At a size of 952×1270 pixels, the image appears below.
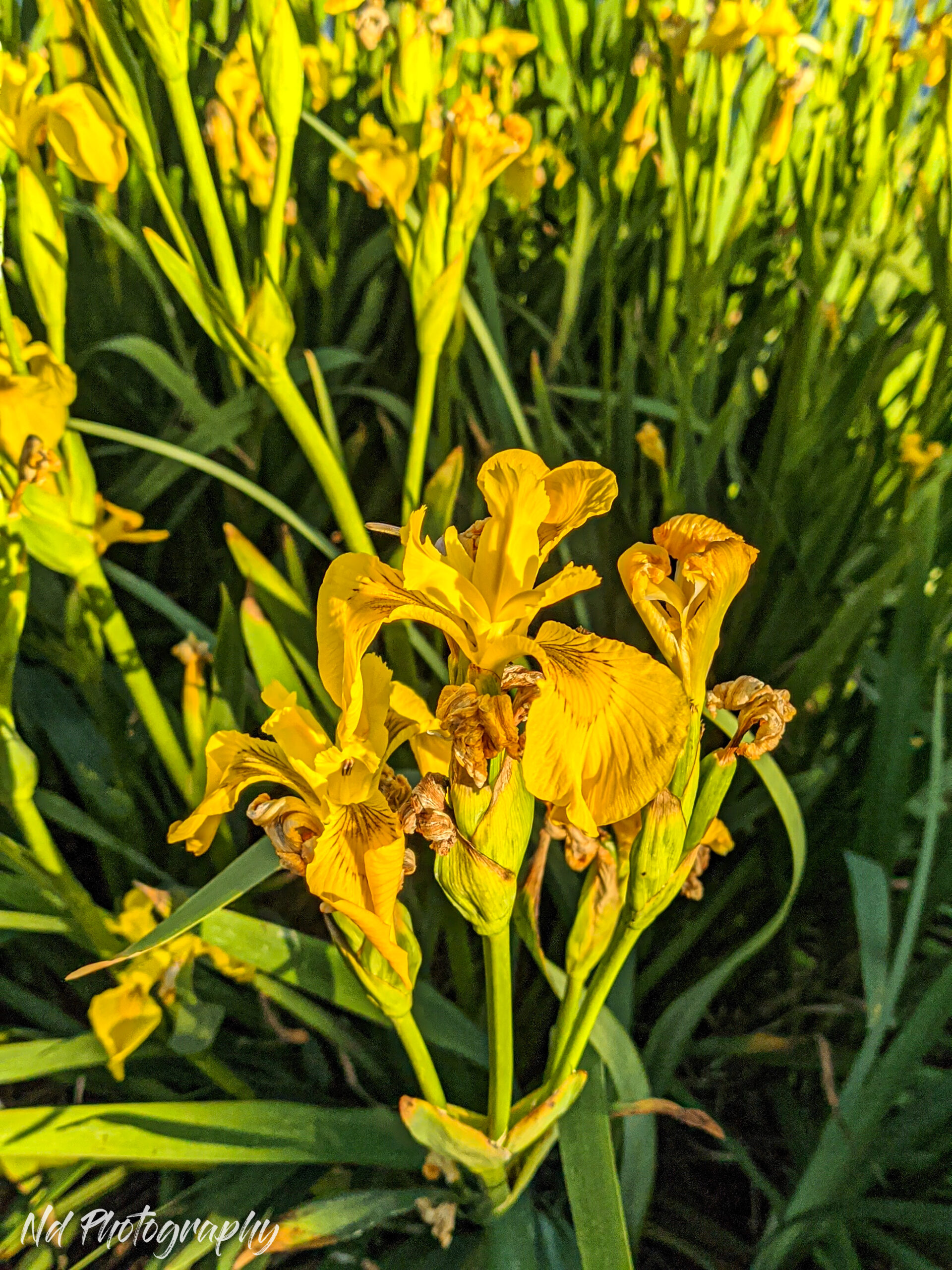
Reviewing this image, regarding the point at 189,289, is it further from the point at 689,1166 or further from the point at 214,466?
the point at 689,1166

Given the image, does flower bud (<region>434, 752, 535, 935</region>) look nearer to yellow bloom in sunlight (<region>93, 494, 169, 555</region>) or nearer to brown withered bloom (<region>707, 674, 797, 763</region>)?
brown withered bloom (<region>707, 674, 797, 763</region>)

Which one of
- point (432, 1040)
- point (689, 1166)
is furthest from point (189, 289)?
point (689, 1166)

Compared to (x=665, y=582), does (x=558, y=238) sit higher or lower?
higher

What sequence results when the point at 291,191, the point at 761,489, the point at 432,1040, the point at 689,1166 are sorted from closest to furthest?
the point at 432,1040 → the point at 689,1166 → the point at 761,489 → the point at 291,191

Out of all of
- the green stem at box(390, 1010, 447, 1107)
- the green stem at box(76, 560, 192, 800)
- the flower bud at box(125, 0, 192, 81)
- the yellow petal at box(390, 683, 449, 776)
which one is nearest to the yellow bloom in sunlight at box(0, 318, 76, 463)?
the green stem at box(76, 560, 192, 800)

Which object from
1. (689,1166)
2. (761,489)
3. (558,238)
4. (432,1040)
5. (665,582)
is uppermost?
(558,238)

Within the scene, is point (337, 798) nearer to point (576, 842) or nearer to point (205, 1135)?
point (576, 842)

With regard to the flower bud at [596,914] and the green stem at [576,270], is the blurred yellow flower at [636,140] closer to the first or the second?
the green stem at [576,270]
